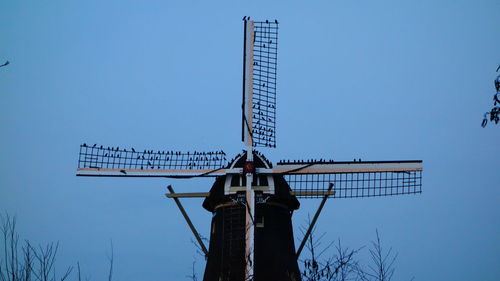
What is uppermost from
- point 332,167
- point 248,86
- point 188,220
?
point 248,86

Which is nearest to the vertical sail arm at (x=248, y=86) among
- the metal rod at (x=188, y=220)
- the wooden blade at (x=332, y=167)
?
the wooden blade at (x=332, y=167)

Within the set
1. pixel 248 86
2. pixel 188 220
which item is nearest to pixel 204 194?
pixel 188 220

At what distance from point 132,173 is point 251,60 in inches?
180

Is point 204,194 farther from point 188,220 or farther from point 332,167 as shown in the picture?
point 332,167

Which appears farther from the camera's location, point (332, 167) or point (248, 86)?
point (248, 86)

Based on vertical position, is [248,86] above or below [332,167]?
above

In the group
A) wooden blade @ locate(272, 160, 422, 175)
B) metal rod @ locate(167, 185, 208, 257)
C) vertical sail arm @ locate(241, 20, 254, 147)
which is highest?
vertical sail arm @ locate(241, 20, 254, 147)

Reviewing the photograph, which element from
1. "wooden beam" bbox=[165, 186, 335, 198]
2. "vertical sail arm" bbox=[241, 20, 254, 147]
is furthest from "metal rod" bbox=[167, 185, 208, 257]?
"vertical sail arm" bbox=[241, 20, 254, 147]

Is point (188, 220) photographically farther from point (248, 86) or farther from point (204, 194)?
point (248, 86)

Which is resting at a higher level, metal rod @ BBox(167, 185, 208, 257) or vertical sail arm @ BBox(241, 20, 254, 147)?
vertical sail arm @ BBox(241, 20, 254, 147)

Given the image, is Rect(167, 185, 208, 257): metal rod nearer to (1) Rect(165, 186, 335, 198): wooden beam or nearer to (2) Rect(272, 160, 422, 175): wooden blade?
(1) Rect(165, 186, 335, 198): wooden beam

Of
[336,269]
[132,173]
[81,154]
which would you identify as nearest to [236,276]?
[132,173]

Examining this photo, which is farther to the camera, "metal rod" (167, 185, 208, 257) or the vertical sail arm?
the vertical sail arm

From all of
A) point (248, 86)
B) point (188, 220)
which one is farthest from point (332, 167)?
point (188, 220)
